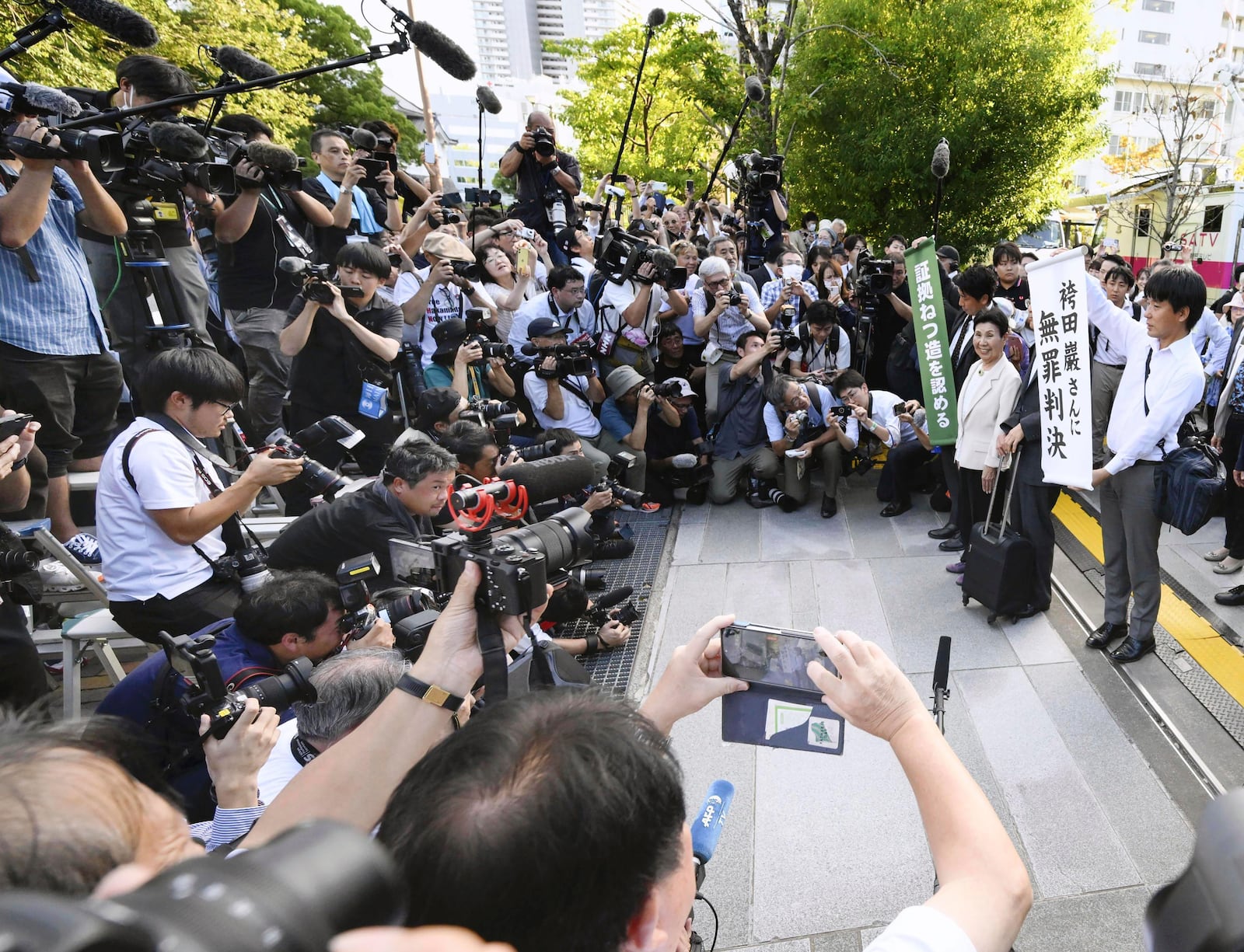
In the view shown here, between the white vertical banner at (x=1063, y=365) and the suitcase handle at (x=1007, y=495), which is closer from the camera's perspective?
the white vertical banner at (x=1063, y=365)

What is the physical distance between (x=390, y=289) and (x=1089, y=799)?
5.39 metres

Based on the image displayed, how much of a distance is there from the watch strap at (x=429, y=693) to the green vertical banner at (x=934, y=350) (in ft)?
15.0

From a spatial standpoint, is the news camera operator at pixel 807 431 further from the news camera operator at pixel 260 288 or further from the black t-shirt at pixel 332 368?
the news camera operator at pixel 260 288

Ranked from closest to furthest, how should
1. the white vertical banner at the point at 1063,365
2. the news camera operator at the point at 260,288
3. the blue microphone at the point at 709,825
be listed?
1. the blue microphone at the point at 709,825
2. the white vertical banner at the point at 1063,365
3. the news camera operator at the point at 260,288

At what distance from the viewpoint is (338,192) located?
6.09 meters

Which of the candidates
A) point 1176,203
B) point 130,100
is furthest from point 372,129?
point 1176,203

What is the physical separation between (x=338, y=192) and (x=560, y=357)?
2287 mm

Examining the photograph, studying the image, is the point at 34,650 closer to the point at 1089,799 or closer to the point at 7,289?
the point at 7,289

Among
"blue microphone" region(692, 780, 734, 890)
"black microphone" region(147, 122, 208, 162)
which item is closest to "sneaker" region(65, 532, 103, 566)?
"black microphone" region(147, 122, 208, 162)

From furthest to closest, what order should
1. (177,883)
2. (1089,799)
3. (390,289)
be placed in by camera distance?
1. (390,289)
2. (1089,799)
3. (177,883)

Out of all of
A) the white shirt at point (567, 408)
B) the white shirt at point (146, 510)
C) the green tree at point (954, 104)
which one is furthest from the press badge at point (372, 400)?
the green tree at point (954, 104)

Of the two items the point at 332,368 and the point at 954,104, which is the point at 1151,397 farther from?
the point at 954,104

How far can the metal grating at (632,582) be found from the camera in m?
4.29

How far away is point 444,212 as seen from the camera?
24.0 feet
